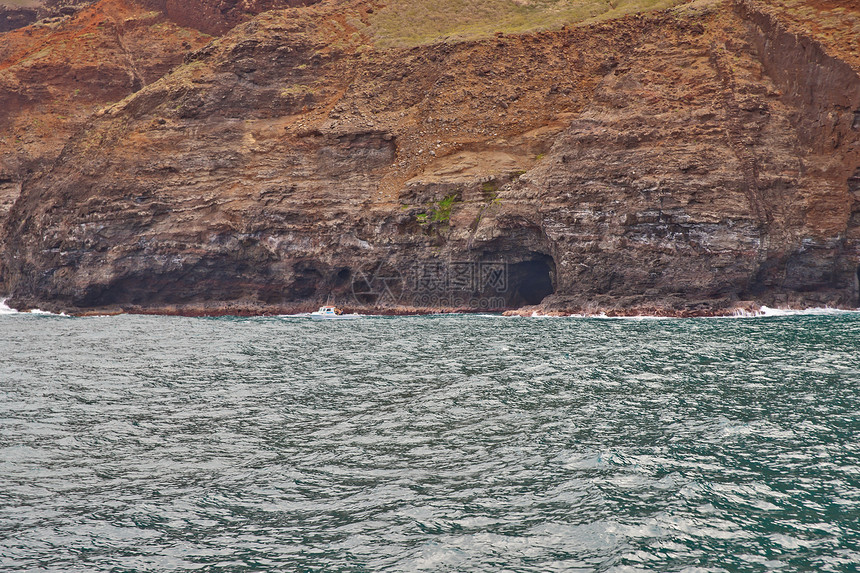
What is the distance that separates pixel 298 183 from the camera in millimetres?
68438

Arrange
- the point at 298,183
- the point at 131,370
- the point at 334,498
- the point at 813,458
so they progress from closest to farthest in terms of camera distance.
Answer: the point at 334,498
the point at 813,458
the point at 131,370
the point at 298,183

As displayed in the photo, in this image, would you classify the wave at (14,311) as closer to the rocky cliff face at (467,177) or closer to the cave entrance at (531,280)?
the rocky cliff face at (467,177)

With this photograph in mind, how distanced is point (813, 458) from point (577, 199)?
4191 cm

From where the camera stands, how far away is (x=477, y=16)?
3253 inches

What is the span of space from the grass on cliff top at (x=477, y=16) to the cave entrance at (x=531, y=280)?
87.1ft

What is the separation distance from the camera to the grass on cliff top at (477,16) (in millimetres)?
74062

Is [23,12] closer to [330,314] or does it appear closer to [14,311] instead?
[14,311]

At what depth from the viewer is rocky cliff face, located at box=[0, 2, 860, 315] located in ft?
173

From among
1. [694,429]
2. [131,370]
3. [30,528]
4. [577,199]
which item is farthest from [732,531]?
[577,199]

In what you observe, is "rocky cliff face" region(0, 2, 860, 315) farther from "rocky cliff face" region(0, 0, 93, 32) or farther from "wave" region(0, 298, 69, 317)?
"rocky cliff face" region(0, 0, 93, 32)

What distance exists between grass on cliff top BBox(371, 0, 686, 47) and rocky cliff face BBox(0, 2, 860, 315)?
110 inches

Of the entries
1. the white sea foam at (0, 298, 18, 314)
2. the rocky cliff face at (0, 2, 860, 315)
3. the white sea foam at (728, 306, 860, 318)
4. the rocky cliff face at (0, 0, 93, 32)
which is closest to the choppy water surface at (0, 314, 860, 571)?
the white sea foam at (728, 306, 860, 318)

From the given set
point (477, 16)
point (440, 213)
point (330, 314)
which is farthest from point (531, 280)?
point (477, 16)

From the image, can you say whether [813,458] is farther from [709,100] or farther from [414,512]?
[709,100]
